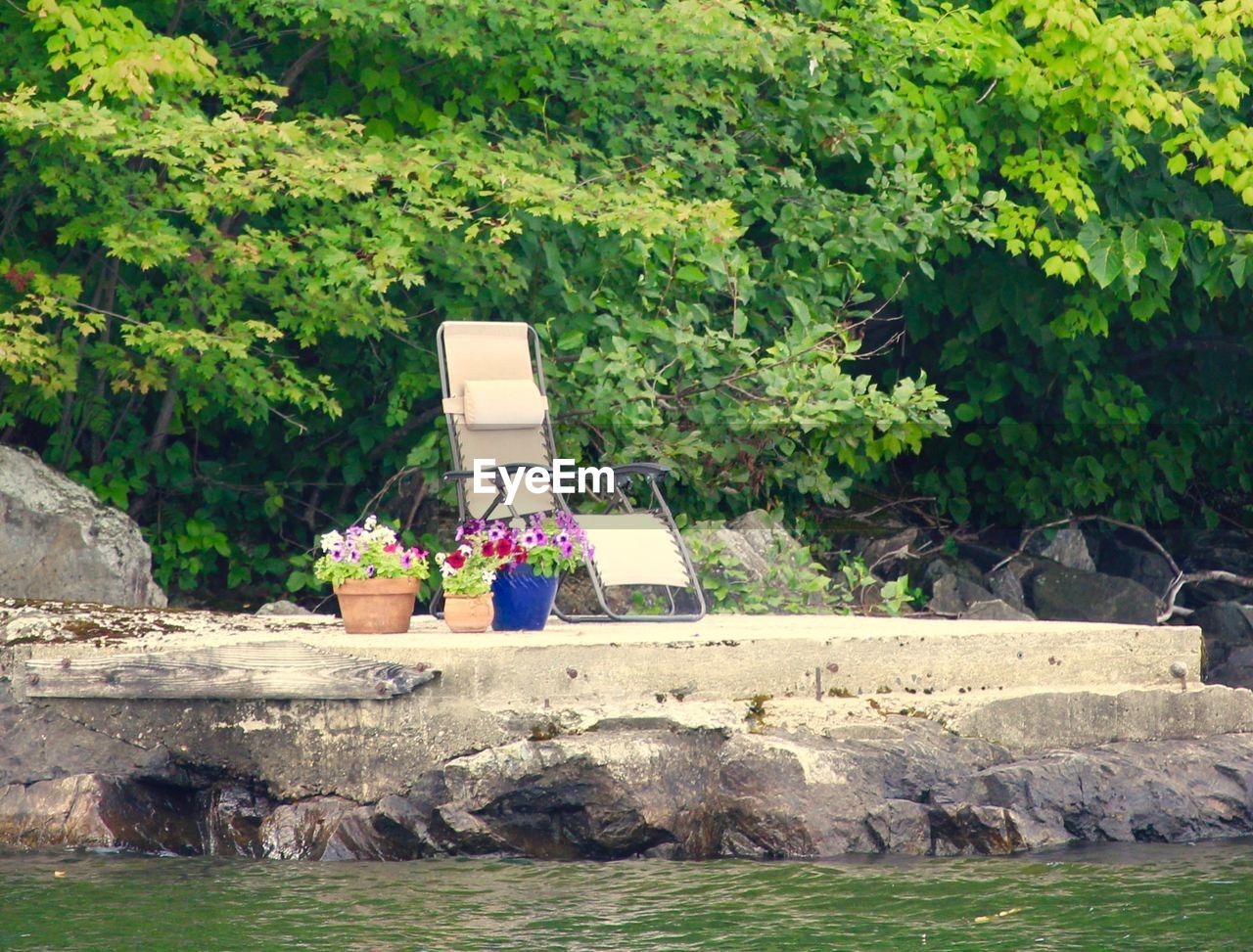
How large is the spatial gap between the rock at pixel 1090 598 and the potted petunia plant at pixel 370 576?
5575 mm

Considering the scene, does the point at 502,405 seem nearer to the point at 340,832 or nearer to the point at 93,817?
the point at 340,832

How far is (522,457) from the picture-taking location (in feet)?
24.4

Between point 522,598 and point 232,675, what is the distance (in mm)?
1080

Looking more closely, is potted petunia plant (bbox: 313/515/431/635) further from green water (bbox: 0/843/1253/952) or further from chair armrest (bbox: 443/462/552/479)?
green water (bbox: 0/843/1253/952)

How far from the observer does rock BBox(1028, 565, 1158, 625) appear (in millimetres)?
10812

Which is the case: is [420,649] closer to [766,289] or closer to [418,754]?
[418,754]

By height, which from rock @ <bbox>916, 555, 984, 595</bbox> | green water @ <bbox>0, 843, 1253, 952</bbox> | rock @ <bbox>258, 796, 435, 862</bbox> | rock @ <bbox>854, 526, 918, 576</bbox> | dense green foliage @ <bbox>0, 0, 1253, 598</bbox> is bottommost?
green water @ <bbox>0, 843, 1253, 952</bbox>

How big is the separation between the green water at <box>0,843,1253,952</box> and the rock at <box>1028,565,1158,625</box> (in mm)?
4843

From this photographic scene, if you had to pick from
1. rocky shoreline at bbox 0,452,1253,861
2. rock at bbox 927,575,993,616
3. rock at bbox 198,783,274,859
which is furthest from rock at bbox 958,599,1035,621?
rock at bbox 198,783,274,859

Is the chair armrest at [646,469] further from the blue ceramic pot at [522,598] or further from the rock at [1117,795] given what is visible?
the rock at [1117,795]

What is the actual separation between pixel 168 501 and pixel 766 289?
3384 millimetres

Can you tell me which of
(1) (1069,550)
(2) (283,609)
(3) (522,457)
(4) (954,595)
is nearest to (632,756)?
(3) (522,457)

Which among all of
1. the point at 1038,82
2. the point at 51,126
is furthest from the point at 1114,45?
the point at 51,126

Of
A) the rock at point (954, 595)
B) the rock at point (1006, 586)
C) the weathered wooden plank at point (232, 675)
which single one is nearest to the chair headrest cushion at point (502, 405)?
the weathered wooden plank at point (232, 675)
